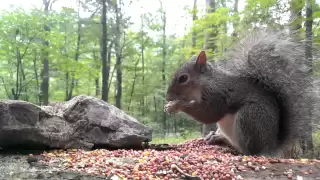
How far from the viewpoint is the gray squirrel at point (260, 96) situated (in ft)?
5.53

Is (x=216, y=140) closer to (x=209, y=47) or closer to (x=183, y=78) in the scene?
(x=183, y=78)

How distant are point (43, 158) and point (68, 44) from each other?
5645mm

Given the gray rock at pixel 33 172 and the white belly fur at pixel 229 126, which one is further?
the white belly fur at pixel 229 126

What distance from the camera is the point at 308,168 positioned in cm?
127

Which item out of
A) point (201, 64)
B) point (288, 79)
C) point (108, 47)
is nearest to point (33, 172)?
point (201, 64)

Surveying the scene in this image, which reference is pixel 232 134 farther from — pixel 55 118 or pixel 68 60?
pixel 68 60

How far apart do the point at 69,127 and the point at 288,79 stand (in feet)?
4.93

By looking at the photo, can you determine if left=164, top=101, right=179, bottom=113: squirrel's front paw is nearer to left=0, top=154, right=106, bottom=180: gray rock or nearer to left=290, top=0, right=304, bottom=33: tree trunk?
left=0, top=154, right=106, bottom=180: gray rock

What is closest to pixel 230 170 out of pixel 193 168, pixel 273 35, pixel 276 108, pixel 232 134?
pixel 193 168

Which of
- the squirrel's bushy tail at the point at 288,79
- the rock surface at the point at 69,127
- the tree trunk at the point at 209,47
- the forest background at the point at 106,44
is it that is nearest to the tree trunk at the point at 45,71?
the forest background at the point at 106,44

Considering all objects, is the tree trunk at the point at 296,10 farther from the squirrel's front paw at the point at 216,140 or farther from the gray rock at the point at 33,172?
the gray rock at the point at 33,172

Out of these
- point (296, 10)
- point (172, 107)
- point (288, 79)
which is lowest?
point (172, 107)

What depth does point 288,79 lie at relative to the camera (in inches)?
67.3

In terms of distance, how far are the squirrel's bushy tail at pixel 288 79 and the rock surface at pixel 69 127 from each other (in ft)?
3.12
